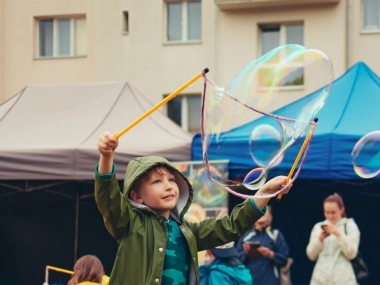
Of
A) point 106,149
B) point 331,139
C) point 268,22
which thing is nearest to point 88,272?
point 106,149

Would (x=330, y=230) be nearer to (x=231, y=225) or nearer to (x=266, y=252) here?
(x=266, y=252)

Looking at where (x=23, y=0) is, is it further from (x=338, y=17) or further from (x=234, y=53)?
(x=338, y=17)

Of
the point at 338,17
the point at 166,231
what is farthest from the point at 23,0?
the point at 166,231

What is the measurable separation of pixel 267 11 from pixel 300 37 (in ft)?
2.93

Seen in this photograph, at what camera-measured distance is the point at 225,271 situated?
7.09m

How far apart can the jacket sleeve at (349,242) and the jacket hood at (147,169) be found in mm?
4398

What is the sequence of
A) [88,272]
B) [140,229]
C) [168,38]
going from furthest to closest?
[168,38] → [88,272] → [140,229]

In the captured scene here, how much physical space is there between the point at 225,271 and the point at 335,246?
209 centimetres

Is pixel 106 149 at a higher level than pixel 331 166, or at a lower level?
higher

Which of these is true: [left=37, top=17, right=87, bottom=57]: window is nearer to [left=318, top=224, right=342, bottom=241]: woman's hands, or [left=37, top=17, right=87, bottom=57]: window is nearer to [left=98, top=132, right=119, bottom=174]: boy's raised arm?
[left=318, top=224, right=342, bottom=241]: woman's hands

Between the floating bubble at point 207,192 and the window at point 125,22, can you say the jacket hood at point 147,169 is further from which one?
the window at point 125,22

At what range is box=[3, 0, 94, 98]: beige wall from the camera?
22.5 m

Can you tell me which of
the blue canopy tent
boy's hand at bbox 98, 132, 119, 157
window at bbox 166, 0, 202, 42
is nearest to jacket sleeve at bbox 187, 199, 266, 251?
boy's hand at bbox 98, 132, 119, 157

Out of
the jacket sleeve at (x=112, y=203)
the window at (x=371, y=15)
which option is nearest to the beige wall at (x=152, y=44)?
the window at (x=371, y=15)
